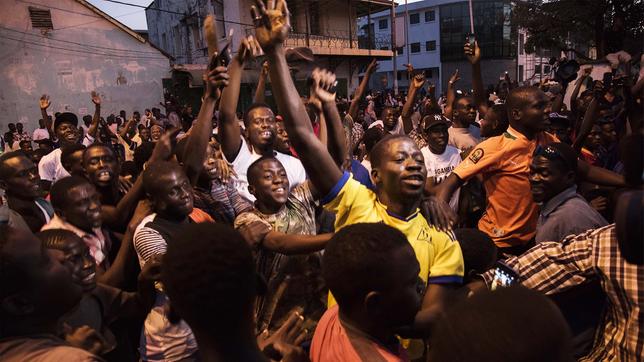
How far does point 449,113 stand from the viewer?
6922 millimetres

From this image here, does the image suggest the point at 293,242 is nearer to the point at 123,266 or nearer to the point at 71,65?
the point at 123,266

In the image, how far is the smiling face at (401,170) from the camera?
206cm

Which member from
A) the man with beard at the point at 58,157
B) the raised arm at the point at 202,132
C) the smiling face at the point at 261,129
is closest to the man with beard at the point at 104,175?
the raised arm at the point at 202,132

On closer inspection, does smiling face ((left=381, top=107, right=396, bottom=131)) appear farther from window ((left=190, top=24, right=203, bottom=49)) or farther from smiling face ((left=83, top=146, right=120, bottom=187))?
window ((left=190, top=24, right=203, bottom=49))

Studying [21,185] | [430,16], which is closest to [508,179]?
[21,185]

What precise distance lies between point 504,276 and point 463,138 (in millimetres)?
3759

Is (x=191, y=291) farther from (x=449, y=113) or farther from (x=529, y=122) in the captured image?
(x=449, y=113)

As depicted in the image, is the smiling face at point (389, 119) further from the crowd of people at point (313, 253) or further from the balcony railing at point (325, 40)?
the balcony railing at point (325, 40)

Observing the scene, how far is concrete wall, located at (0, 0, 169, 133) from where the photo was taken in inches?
691

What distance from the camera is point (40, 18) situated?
18.0 metres

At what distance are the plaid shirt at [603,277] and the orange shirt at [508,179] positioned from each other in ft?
4.31

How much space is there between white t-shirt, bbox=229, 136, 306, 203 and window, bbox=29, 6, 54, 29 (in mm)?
19496

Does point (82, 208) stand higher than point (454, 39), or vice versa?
point (454, 39)

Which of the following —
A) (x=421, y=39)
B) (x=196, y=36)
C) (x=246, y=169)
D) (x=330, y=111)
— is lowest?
(x=246, y=169)
